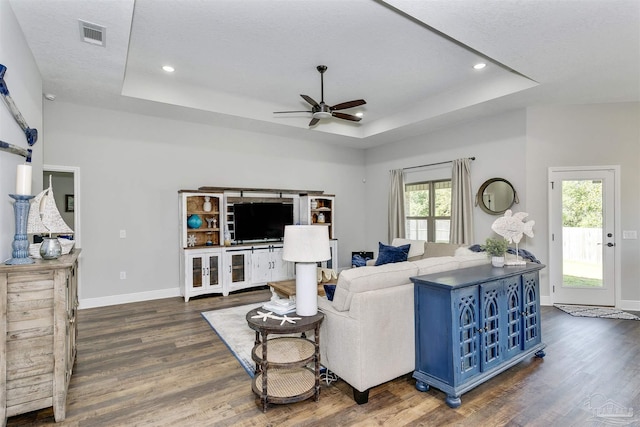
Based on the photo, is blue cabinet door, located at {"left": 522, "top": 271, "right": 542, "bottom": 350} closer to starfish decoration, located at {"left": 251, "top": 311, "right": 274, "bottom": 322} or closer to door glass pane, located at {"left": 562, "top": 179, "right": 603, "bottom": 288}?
starfish decoration, located at {"left": 251, "top": 311, "right": 274, "bottom": 322}

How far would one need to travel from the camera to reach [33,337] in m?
2.22

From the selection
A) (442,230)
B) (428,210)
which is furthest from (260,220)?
(442,230)

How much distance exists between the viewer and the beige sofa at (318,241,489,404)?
2.39m

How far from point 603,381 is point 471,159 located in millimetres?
3785

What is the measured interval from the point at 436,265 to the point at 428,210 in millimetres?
3945

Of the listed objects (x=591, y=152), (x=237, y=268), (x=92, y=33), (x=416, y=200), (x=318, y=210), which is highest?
(x=92, y=33)

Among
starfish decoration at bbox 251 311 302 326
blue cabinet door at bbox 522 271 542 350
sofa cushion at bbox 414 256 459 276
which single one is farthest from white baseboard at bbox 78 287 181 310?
blue cabinet door at bbox 522 271 542 350

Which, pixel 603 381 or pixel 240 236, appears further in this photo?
pixel 240 236

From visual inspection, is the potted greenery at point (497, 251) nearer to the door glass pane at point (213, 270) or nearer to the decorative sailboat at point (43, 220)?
the decorative sailboat at point (43, 220)

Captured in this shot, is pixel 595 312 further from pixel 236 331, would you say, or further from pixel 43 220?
pixel 43 220

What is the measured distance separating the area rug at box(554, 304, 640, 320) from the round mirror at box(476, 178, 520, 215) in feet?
5.40

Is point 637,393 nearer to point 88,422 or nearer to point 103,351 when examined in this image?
point 88,422

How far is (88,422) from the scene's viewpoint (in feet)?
7.35

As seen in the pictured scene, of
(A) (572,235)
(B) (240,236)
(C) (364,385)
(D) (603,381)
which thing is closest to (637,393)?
(D) (603,381)
